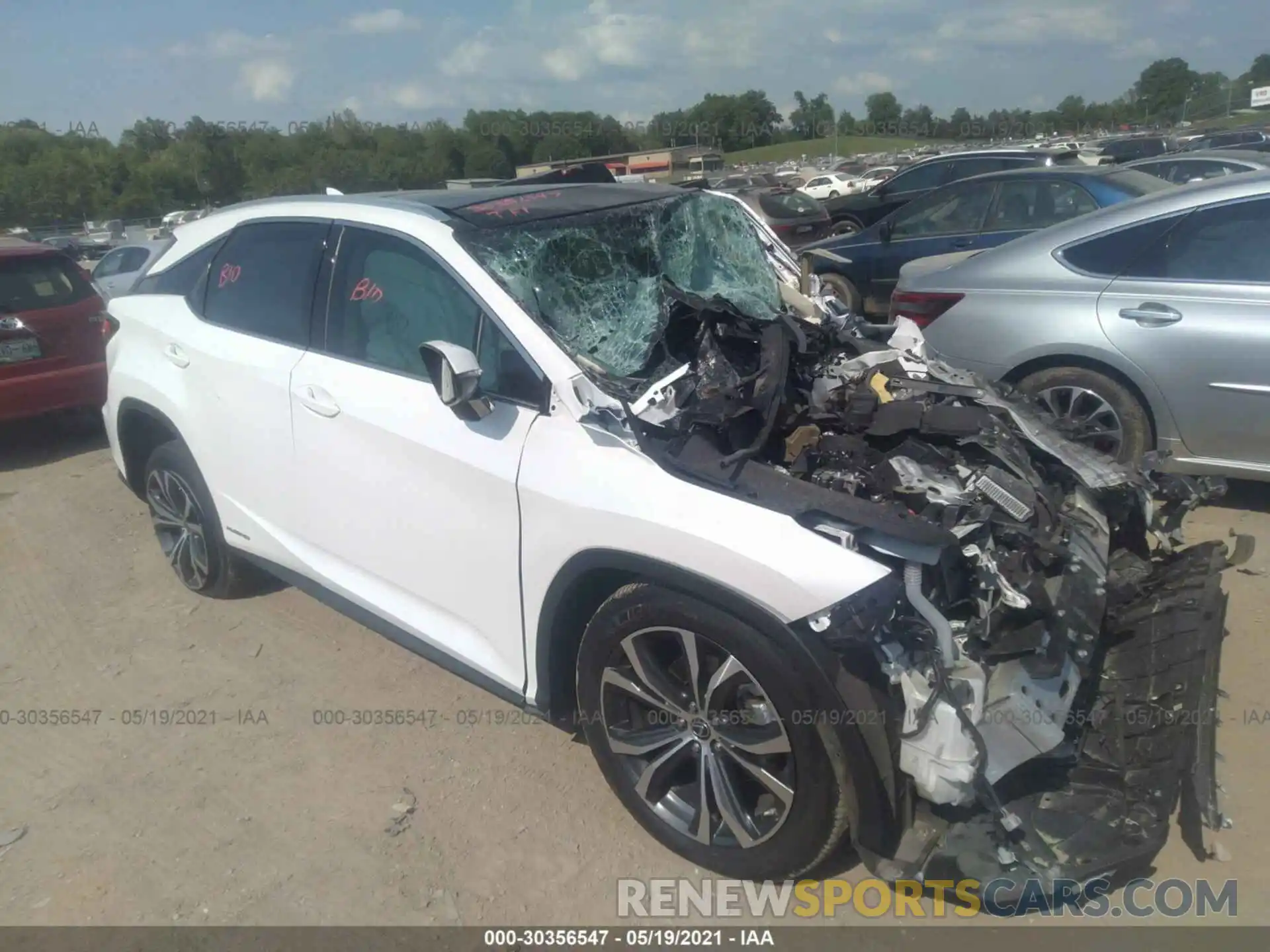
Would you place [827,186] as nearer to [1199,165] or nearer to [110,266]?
[1199,165]

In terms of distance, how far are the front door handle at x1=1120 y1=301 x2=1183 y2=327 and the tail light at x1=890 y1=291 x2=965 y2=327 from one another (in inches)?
34.9

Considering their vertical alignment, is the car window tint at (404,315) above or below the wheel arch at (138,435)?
above

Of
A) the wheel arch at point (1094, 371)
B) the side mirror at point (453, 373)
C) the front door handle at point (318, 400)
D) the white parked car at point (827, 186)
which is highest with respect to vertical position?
the white parked car at point (827, 186)

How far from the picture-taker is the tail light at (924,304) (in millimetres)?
5074

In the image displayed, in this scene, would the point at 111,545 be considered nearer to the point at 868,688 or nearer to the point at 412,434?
the point at 412,434

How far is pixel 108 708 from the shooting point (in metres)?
3.70

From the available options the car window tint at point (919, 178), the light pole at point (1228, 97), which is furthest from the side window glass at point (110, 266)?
the light pole at point (1228, 97)

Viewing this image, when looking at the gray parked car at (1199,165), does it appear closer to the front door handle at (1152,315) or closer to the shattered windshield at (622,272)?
→ the front door handle at (1152,315)

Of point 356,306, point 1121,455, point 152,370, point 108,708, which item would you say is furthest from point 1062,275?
point 108,708

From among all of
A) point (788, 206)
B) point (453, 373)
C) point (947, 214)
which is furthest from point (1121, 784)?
point (788, 206)

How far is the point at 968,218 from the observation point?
26.7 ft

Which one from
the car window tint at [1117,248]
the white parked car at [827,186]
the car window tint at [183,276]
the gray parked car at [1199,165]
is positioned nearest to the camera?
the car window tint at [183,276]

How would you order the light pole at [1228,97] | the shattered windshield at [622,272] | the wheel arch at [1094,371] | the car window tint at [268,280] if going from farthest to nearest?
the light pole at [1228,97], the wheel arch at [1094,371], the car window tint at [268,280], the shattered windshield at [622,272]
